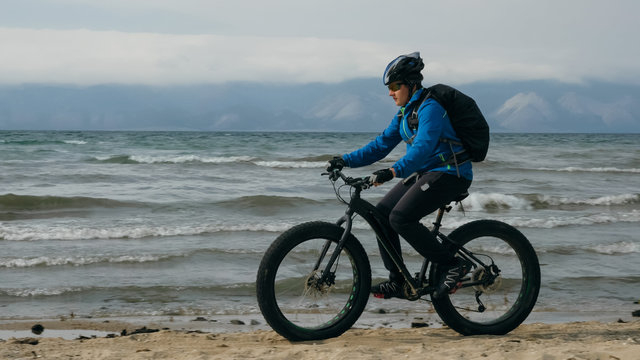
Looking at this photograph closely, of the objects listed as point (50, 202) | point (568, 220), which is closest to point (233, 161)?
point (50, 202)

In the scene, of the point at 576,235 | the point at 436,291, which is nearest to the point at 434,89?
the point at 436,291

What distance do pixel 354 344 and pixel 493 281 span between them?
119cm

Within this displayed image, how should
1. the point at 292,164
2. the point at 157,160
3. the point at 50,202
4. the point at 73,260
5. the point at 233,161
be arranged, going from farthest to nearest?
the point at 157,160, the point at 233,161, the point at 292,164, the point at 50,202, the point at 73,260

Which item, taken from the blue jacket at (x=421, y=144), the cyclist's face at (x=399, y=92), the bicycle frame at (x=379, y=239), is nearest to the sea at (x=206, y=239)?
the bicycle frame at (x=379, y=239)

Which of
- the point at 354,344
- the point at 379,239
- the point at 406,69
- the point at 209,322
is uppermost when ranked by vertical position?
the point at 406,69

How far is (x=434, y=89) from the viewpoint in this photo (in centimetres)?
456

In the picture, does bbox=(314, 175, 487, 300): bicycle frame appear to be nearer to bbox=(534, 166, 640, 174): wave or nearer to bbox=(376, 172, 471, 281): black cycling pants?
bbox=(376, 172, 471, 281): black cycling pants

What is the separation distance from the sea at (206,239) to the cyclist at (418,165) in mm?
1755

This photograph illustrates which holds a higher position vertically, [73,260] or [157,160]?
[157,160]

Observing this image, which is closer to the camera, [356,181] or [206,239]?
[356,181]

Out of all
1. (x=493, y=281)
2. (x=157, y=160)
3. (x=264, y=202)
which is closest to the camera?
(x=493, y=281)

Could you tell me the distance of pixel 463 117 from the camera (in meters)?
4.54

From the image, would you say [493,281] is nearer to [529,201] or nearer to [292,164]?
[529,201]

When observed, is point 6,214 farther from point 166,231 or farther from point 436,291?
point 436,291
